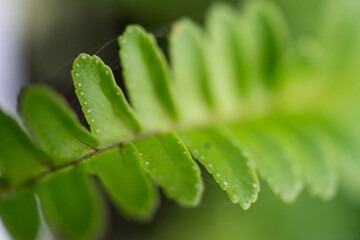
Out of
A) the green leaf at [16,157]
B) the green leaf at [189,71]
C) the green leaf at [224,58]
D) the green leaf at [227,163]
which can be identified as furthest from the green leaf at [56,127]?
the green leaf at [224,58]

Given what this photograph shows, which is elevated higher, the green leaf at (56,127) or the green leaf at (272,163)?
the green leaf at (56,127)

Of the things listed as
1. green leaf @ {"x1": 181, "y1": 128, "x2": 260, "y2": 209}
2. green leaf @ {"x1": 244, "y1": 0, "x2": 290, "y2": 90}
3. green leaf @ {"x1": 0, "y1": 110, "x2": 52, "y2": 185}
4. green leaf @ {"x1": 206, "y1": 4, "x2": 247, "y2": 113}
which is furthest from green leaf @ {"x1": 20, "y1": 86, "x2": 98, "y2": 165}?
green leaf @ {"x1": 244, "y1": 0, "x2": 290, "y2": 90}

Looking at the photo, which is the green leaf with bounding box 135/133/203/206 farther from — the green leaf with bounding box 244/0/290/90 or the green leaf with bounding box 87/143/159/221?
the green leaf with bounding box 244/0/290/90

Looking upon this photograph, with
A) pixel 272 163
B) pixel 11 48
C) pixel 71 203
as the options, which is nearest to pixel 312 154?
pixel 272 163

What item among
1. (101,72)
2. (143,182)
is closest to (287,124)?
(143,182)

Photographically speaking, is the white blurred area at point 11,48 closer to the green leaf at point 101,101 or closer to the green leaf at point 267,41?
the green leaf at point 101,101
